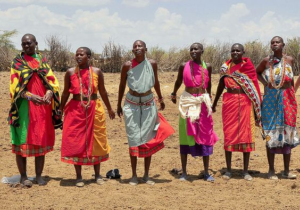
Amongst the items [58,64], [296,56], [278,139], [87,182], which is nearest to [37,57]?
[87,182]

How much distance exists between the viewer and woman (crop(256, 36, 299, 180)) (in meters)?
6.13

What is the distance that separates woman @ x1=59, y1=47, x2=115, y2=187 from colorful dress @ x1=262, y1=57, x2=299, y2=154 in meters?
2.38

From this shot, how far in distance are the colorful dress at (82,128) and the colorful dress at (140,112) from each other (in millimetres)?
430

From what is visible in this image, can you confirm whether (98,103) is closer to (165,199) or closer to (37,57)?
(37,57)

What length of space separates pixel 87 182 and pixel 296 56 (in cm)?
1402

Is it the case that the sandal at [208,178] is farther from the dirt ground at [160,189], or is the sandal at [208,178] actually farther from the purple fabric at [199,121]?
the purple fabric at [199,121]

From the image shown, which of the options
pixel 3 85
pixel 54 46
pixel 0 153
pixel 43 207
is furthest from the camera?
pixel 54 46

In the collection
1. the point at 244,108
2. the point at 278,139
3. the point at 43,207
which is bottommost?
the point at 43,207

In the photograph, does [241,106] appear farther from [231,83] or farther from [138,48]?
[138,48]

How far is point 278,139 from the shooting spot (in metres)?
6.25

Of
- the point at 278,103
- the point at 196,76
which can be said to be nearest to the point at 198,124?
the point at 196,76

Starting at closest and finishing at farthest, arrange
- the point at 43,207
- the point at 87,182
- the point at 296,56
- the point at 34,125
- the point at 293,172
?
1. the point at 43,207
2. the point at 34,125
3. the point at 87,182
4. the point at 293,172
5. the point at 296,56

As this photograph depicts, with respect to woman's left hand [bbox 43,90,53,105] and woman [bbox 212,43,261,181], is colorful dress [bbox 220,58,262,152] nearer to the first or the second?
woman [bbox 212,43,261,181]

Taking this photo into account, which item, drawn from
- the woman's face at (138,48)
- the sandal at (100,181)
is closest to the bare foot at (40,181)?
the sandal at (100,181)
